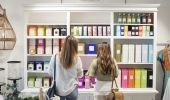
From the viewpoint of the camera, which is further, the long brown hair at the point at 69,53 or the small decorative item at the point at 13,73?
the small decorative item at the point at 13,73

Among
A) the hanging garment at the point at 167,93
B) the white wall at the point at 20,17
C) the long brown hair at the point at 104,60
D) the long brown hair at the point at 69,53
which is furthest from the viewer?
the white wall at the point at 20,17

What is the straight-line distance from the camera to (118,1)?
16.8 ft

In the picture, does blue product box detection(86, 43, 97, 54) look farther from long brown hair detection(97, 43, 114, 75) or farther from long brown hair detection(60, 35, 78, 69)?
long brown hair detection(60, 35, 78, 69)

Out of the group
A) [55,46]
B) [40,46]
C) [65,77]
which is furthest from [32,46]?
[65,77]

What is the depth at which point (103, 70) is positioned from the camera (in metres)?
3.79

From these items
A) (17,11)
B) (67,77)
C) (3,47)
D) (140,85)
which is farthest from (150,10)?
(3,47)

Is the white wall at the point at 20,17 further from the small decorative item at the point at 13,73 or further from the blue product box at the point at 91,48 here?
the blue product box at the point at 91,48

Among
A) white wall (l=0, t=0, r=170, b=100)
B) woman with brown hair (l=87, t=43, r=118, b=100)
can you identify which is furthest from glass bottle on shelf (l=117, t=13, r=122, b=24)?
woman with brown hair (l=87, t=43, r=118, b=100)

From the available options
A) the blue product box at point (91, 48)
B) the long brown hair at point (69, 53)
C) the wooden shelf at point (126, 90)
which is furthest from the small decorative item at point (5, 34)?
the long brown hair at point (69, 53)

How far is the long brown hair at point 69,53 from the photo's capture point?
358 centimetres

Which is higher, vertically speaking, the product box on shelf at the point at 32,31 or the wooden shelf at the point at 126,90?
the product box on shelf at the point at 32,31

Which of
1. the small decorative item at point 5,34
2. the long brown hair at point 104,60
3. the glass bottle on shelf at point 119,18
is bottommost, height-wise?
the long brown hair at point 104,60

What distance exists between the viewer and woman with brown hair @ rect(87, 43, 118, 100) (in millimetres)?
3803

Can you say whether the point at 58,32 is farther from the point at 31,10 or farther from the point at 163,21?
the point at 163,21
